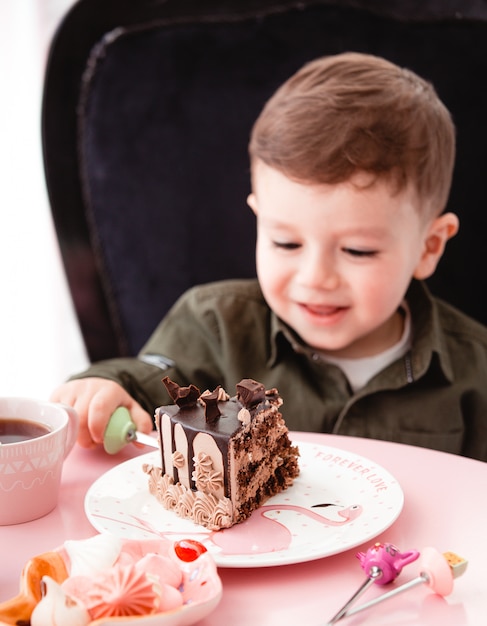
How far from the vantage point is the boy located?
129cm

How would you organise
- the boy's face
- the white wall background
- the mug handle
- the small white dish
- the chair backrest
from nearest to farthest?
the small white dish
the mug handle
the boy's face
the chair backrest
the white wall background

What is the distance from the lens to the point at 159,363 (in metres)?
1.46

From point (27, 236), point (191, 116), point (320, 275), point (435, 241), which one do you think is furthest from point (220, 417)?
point (27, 236)

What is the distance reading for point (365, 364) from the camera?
150cm

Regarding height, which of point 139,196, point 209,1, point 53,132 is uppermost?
point 209,1

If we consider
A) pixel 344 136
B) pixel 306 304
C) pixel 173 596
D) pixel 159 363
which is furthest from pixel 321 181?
pixel 173 596

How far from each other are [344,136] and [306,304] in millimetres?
279

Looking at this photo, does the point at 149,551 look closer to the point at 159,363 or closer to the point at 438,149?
the point at 159,363

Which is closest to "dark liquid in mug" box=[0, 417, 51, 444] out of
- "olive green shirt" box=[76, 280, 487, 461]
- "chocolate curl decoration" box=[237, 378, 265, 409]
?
"chocolate curl decoration" box=[237, 378, 265, 409]

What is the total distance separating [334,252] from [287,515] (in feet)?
1.79

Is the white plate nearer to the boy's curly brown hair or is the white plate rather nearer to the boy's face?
the boy's face

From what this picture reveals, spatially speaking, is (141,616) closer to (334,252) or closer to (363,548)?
(363,548)

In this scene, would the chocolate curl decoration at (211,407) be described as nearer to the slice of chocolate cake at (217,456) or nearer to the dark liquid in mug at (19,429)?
the slice of chocolate cake at (217,456)

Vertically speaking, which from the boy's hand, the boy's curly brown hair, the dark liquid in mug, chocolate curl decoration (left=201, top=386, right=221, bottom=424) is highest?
the boy's curly brown hair
